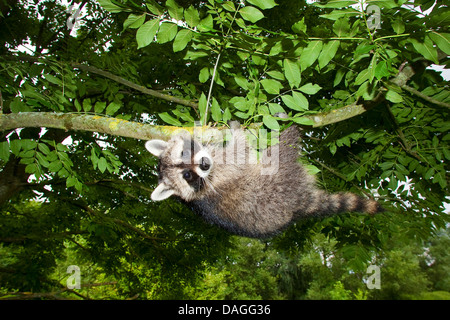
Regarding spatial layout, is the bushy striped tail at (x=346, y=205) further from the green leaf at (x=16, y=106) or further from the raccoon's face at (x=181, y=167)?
the green leaf at (x=16, y=106)

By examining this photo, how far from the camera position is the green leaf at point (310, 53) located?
1.67m

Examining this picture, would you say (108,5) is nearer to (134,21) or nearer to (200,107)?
(134,21)

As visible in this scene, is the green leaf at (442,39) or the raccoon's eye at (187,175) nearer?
the green leaf at (442,39)

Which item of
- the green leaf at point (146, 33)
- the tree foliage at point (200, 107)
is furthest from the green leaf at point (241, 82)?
the green leaf at point (146, 33)

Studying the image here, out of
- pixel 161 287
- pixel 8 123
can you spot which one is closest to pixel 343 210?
pixel 8 123

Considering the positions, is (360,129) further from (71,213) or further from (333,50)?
(71,213)

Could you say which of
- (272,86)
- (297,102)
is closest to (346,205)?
(297,102)

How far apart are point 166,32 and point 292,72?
0.94m

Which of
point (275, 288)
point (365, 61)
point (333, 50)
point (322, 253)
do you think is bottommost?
point (275, 288)

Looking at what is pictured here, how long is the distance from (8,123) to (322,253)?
30520 millimetres

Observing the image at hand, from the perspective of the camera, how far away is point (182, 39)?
1.81 m

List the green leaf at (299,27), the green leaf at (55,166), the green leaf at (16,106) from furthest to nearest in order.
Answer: the green leaf at (55,166), the green leaf at (16,106), the green leaf at (299,27)

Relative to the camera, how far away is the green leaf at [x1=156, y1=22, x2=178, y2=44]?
1.76 m
